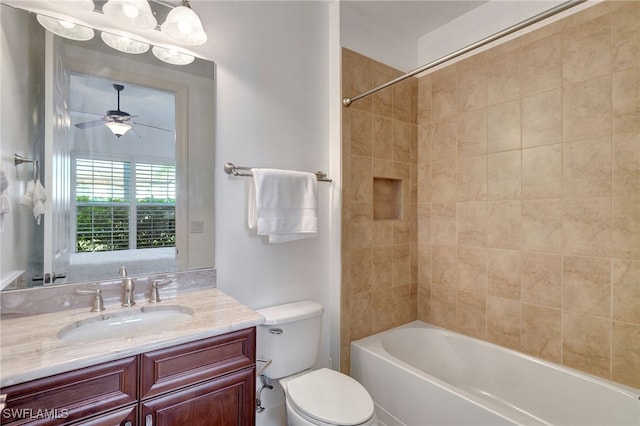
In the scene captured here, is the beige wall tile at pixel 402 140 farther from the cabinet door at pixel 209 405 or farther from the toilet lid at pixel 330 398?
the cabinet door at pixel 209 405

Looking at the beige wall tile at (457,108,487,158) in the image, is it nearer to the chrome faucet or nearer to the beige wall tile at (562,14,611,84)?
the beige wall tile at (562,14,611,84)

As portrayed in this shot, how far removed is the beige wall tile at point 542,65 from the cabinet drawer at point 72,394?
242 cm

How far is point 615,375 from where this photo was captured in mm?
1573

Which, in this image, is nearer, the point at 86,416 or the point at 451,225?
the point at 86,416

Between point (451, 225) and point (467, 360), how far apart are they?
0.94 meters

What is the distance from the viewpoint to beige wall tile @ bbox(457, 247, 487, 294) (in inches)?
82.9

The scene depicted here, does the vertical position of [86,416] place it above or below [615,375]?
above

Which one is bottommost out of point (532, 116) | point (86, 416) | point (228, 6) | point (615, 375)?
point (615, 375)

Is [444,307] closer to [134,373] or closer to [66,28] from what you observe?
[134,373]

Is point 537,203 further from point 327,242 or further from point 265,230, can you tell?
point 265,230

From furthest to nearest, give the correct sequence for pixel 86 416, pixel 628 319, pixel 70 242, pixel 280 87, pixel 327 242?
pixel 327 242 < pixel 280 87 < pixel 628 319 < pixel 70 242 < pixel 86 416

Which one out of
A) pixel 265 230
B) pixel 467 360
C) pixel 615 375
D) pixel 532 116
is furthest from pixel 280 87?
pixel 615 375

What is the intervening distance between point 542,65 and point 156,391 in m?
2.51

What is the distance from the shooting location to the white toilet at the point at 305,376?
1.30m
